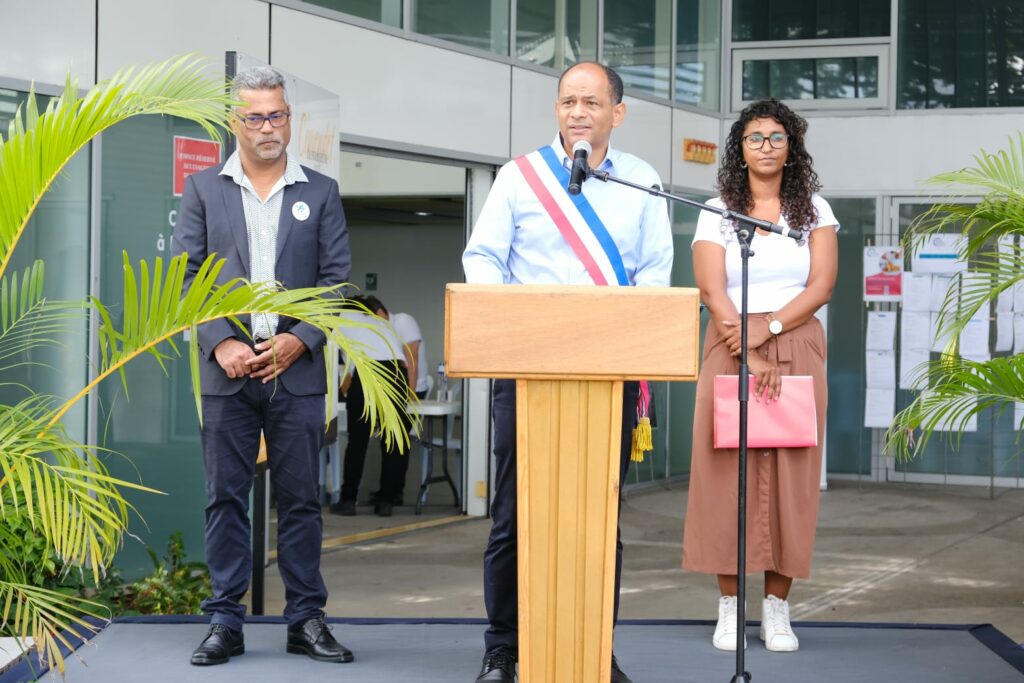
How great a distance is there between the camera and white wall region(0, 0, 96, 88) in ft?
17.3

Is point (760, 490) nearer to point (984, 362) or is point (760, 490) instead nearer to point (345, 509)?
point (984, 362)

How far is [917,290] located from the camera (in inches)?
383

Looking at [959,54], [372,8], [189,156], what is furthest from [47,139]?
[959,54]

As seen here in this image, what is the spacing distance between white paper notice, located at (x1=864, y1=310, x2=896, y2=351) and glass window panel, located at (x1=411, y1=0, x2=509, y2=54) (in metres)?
3.61

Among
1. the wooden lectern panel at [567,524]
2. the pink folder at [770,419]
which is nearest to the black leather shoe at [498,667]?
the wooden lectern panel at [567,524]

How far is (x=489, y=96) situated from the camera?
809cm

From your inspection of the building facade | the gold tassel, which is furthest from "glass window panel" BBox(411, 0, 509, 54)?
the gold tassel

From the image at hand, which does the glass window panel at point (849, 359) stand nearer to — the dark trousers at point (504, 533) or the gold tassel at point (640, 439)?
the gold tassel at point (640, 439)

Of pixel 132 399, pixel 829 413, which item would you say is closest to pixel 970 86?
pixel 829 413

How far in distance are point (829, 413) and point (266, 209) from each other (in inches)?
298

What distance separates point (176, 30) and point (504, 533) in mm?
3560

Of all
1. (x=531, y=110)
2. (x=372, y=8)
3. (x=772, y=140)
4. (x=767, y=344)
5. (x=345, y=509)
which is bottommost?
(x=345, y=509)

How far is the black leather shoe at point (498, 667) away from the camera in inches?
127

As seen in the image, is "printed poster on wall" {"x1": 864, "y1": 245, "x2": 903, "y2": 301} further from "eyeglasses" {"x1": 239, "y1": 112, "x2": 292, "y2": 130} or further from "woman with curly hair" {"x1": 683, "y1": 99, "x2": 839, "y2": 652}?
"eyeglasses" {"x1": 239, "y1": 112, "x2": 292, "y2": 130}
